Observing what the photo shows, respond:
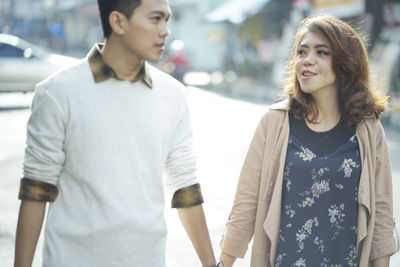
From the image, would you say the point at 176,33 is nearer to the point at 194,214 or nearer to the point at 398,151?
the point at 398,151

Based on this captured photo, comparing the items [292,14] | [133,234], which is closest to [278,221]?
[133,234]

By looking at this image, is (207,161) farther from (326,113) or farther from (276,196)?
(276,196)

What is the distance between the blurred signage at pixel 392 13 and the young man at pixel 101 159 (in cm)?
1507

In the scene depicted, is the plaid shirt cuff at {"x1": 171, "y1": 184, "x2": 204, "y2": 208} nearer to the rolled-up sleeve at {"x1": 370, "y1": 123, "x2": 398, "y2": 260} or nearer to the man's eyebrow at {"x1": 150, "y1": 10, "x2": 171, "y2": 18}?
the man's eyebrow at {"x1": 150, "y1": 10, "x2": 171, "y2": 18}

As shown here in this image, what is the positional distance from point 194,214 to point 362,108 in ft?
3.07

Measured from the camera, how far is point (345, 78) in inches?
121

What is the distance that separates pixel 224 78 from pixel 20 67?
9826 mm

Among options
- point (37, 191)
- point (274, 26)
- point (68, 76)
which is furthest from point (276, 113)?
point (274, 26)

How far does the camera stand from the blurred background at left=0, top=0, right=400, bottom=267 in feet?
24.0

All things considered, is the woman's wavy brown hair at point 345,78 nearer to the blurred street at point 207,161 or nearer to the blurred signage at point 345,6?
the blurred street at point 207,161

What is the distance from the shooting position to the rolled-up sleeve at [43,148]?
90.1 inches

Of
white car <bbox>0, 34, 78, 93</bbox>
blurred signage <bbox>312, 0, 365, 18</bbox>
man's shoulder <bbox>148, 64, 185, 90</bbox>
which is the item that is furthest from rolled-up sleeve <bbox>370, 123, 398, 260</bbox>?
white car <bbox>0, 34, 78, 93</bbox>

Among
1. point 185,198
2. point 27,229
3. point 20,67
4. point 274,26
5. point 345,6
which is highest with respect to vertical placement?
point 274,26

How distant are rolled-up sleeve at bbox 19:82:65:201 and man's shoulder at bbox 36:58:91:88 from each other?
3cm
